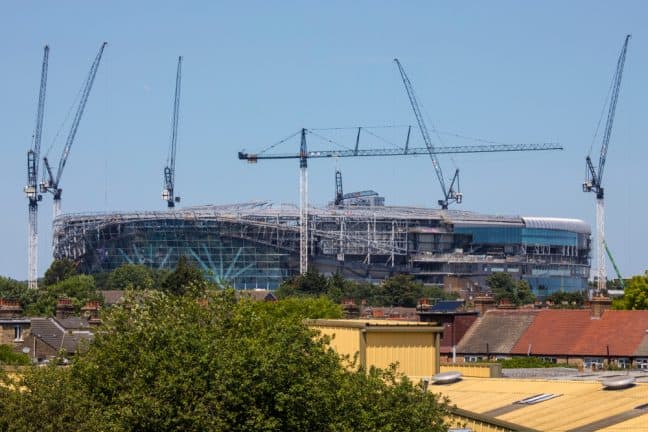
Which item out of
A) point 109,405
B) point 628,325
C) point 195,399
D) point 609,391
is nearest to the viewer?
point 195,399

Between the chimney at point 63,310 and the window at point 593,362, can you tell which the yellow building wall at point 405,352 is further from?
the chimney at point 63,310

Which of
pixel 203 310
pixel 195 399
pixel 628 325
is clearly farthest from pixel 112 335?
pixel 628 325

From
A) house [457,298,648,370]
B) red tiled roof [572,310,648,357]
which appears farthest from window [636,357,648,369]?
red tiled roof [572,310,648,357]

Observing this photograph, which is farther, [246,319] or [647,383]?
[647,383]

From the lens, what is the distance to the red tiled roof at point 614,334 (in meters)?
84.3

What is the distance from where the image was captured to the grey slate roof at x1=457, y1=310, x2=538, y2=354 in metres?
87.9

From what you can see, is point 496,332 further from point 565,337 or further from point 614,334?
point 614,334

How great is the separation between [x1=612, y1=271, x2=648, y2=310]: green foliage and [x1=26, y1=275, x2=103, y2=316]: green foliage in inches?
1550

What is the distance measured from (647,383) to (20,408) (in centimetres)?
1677

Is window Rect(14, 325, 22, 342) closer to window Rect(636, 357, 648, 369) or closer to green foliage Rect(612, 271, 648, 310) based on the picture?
window Rect(636, 357, 648, 369)

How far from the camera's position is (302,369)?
3759 centimetres

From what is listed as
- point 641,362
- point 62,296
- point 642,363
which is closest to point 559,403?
point 642,363

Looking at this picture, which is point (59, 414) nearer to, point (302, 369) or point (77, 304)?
point (302, 369)

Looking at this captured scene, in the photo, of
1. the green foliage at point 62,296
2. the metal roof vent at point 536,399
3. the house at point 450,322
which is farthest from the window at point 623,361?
the green foliage at point 62,296
